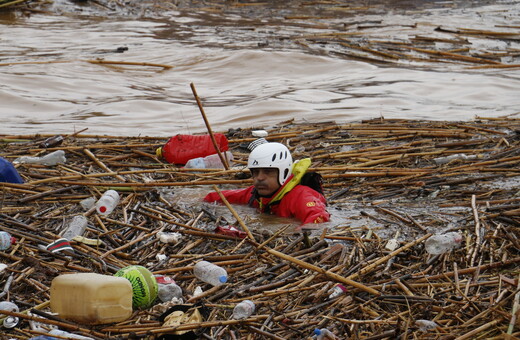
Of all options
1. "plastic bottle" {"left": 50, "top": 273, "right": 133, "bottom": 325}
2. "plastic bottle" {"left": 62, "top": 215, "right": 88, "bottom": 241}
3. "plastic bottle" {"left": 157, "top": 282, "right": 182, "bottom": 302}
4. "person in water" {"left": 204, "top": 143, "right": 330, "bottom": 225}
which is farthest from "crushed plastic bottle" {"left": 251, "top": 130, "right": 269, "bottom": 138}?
"plastic bottle" {"left": 50, "top": 273, "right": 133, "bottom": 325}

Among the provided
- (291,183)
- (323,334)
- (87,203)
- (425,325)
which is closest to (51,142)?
(87,203)

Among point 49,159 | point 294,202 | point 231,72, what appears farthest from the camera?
point 231,72

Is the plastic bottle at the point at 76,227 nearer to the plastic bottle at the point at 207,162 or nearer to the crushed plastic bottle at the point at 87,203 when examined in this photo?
the crushed plastic bottle at the point at 87,203

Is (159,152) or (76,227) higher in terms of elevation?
(76,227)

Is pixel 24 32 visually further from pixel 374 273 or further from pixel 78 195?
pixel 374 273

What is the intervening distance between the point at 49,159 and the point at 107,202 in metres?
1.81

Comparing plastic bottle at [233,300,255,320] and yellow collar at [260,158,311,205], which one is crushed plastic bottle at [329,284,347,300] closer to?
plastic bottle at [233,300,255,320]

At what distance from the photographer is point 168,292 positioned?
482 cm

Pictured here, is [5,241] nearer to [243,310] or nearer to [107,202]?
[107,202]

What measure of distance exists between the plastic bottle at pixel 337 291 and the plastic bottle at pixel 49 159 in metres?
4.26

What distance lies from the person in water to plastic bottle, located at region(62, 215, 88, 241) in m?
1.47

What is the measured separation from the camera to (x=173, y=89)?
15.1m

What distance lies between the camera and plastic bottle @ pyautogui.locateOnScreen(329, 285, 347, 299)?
184 inches

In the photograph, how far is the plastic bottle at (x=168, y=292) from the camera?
15.8 ft
